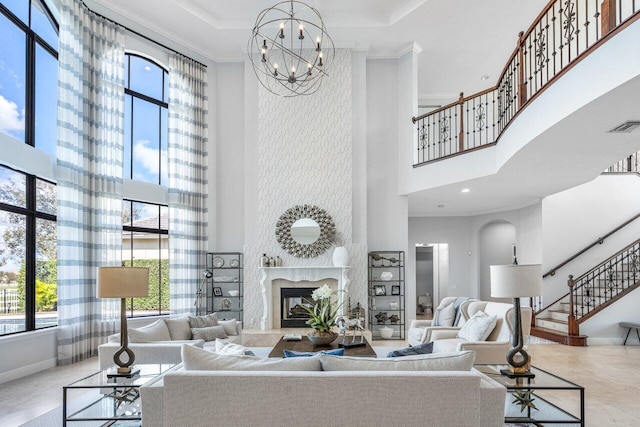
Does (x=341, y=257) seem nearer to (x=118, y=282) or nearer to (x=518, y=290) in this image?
(x=518, y=290)

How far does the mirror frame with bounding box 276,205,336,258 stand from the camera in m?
8.20

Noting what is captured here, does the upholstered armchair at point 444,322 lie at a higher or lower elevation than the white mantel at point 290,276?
lower

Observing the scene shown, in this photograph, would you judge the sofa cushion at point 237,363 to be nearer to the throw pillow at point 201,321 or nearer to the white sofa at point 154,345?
the white sofa at point 154,345

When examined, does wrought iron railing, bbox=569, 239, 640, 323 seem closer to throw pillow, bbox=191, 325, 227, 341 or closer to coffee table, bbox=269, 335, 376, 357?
coffee table, bbox=269, 335, 376, 357

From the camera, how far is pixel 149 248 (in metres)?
7.86

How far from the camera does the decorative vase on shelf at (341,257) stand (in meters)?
7.92

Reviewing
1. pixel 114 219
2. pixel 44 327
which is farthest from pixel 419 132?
pixel 44 327

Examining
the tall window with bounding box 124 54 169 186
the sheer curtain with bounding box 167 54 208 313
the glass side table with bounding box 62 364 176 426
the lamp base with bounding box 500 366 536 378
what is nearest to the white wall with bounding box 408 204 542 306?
the sheer curtain with bounding box 167 54 208 313

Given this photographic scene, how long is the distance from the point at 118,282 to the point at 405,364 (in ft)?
8.05

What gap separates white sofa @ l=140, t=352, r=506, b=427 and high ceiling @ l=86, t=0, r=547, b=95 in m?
6.44

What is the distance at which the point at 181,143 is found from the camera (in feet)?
26.8

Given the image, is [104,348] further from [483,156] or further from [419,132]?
[419,132]

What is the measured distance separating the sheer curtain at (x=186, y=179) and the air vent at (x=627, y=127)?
261 inches

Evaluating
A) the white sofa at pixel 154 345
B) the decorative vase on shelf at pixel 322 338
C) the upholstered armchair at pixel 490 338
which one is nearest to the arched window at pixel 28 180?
the white sofa at pixel 154 345
